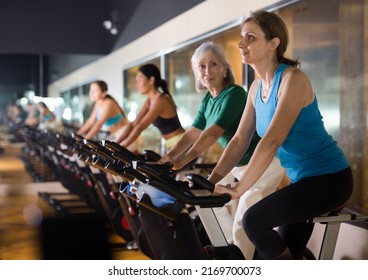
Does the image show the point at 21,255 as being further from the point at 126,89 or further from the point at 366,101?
the point at 126,89

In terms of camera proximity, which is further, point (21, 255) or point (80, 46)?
point (80, 46)

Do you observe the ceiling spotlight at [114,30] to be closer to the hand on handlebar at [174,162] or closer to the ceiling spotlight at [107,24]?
the ceiling spotlight at [107,24]

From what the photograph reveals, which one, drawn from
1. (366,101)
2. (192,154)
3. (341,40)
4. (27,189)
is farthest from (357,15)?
(27,189)

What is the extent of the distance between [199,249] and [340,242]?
37.2 inches

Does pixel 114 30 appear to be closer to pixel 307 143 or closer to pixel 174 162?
pixel 174 162

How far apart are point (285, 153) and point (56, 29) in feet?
15.1

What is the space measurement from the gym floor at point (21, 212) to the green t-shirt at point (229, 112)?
1.35m

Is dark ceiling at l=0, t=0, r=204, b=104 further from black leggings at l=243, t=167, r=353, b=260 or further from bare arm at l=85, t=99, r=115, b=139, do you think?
black leggings at l=243, t=167, r=353, b=260

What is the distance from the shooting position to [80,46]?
6.94m

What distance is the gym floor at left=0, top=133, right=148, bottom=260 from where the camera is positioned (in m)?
4.60

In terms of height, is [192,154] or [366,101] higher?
[366,101]

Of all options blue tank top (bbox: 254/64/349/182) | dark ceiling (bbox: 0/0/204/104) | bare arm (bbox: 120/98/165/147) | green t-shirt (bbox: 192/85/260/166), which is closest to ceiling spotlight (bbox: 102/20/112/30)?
dark ceiling (bbox: 0/0/204/104)

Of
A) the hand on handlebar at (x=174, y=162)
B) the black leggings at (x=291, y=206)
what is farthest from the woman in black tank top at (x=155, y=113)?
the black leggings at (x=291, y=206)

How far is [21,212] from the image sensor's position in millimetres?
6410
